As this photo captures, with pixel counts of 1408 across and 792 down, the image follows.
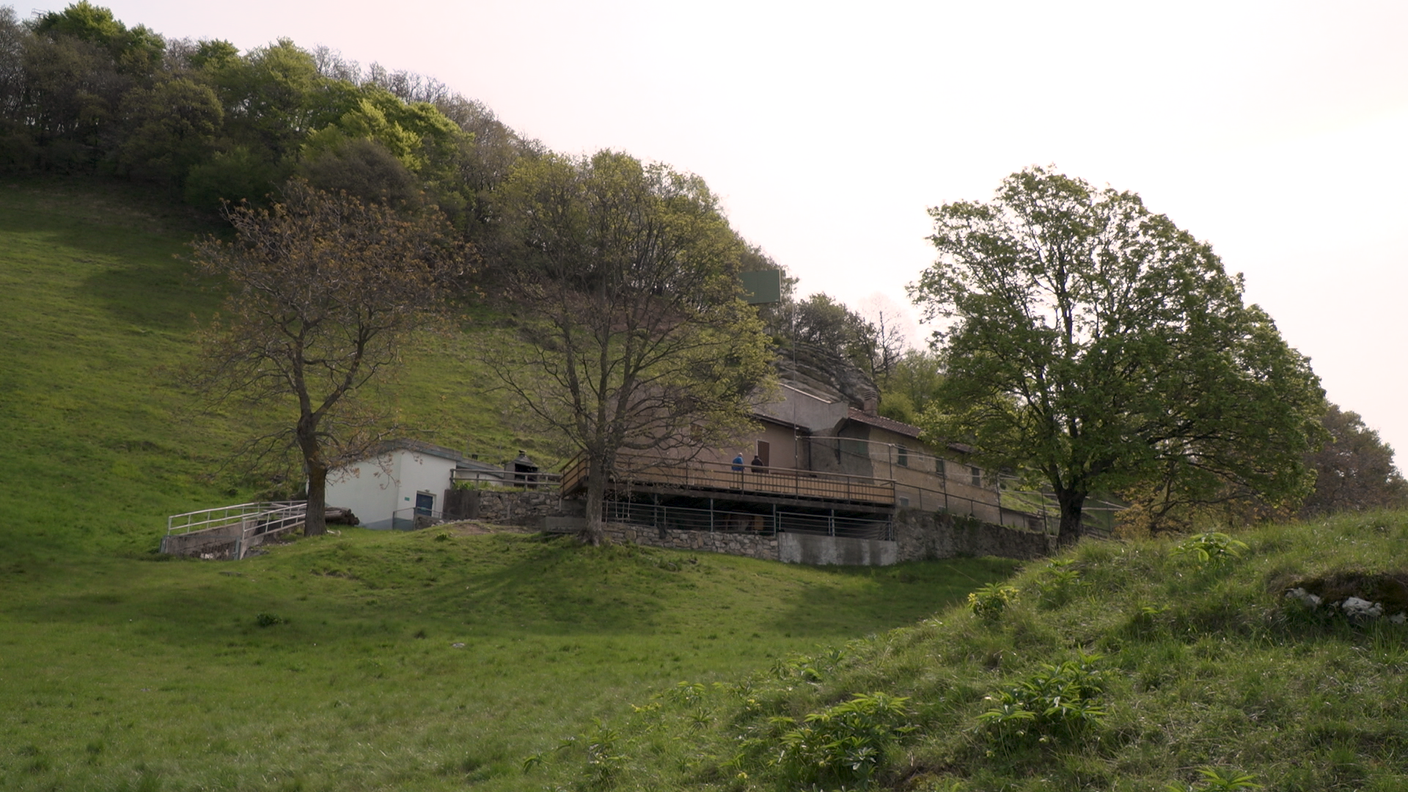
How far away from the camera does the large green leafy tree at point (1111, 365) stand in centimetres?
2981

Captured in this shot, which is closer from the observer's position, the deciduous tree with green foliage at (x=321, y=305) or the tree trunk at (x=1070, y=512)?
the deciduous tree with green foliage at (x=321, y=305)

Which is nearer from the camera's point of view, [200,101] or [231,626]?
[231,626]

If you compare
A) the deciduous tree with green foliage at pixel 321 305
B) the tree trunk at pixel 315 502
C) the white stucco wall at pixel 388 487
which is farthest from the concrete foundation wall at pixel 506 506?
the tree trunk at pixel 315 502

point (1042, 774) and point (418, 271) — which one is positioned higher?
point (418, 271)

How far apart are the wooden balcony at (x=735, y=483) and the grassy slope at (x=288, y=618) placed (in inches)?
145

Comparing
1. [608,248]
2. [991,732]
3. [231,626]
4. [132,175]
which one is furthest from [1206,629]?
[132,175]

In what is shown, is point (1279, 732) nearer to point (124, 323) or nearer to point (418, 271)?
point (418, 271)

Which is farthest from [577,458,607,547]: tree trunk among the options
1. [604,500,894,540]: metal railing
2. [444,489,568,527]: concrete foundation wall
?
[444,489,568,527]: concrete foundation wall

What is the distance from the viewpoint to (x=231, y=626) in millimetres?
20906

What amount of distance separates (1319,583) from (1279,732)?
7.40ft

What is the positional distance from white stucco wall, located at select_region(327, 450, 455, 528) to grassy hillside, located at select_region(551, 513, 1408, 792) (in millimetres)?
26662

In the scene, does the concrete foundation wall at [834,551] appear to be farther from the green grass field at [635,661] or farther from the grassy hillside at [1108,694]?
the grassy hillside at [1108,694]

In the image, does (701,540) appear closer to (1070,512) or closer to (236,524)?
(1070,512)

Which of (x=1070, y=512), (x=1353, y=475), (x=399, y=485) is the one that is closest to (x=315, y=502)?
(x=399, y=485)
